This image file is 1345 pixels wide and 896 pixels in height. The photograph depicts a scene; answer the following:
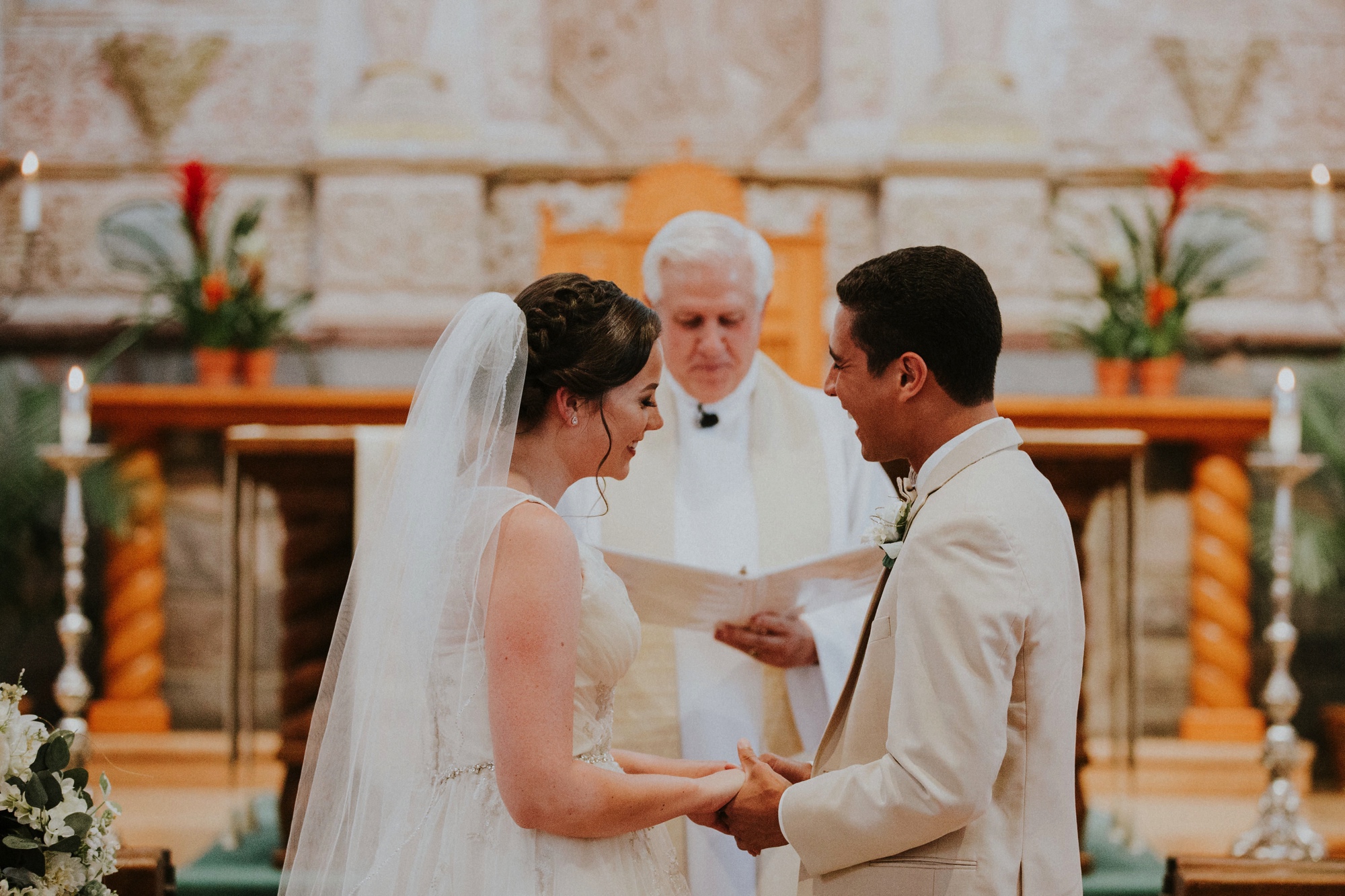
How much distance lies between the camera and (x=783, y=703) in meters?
2.99

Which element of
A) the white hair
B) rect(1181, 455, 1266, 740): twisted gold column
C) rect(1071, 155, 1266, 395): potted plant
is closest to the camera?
the white hair

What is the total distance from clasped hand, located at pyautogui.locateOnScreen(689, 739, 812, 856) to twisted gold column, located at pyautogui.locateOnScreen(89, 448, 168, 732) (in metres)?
4.32

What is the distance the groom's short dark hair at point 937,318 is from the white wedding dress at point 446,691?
554 mm

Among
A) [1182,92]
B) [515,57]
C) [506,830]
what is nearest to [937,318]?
[506,830]

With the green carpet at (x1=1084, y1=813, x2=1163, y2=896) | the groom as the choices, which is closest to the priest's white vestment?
the groom

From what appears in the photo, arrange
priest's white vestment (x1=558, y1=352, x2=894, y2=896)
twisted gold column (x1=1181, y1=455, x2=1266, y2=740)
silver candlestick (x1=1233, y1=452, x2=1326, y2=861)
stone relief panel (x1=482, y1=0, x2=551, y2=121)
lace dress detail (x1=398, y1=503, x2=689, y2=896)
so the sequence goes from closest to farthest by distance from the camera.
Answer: lace dress detail (x1=398, y1=503, x2=689, y2=896) → priest's white vestment (x1=558, y1=352, x2=894, y2=896) → silver candlestick (x1=1233, y1=452, x2=1326, y2=861) → twisted gold column (x1=1181, y1=455, x2=1266, y2=740) → stone relief panel (x1=482, y1=0, x2=551, y2=121)

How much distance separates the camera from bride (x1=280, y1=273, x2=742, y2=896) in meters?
1.90

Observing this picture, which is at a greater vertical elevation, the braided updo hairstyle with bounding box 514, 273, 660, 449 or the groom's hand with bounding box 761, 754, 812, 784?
the braided updo hairstyle with bounding box 514, 273, 660, 449

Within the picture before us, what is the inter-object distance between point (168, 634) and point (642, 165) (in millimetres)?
3195

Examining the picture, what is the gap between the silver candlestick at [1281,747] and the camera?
12.4ft

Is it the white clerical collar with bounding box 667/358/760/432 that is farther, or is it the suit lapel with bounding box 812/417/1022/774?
the white clerical collar with bounding box 667/358/760/432

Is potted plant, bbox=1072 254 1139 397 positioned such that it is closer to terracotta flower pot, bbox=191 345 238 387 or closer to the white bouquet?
terracotta flower pot, bbox=191 345 238 387

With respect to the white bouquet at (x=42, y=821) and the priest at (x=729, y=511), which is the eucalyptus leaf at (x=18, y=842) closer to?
the white bouquet at (x=42, y=821)

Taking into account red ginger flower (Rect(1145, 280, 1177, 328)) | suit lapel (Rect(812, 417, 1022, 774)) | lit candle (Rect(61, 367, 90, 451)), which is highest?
red ginger flower (Rect(1145, 280, 1177, 328))
